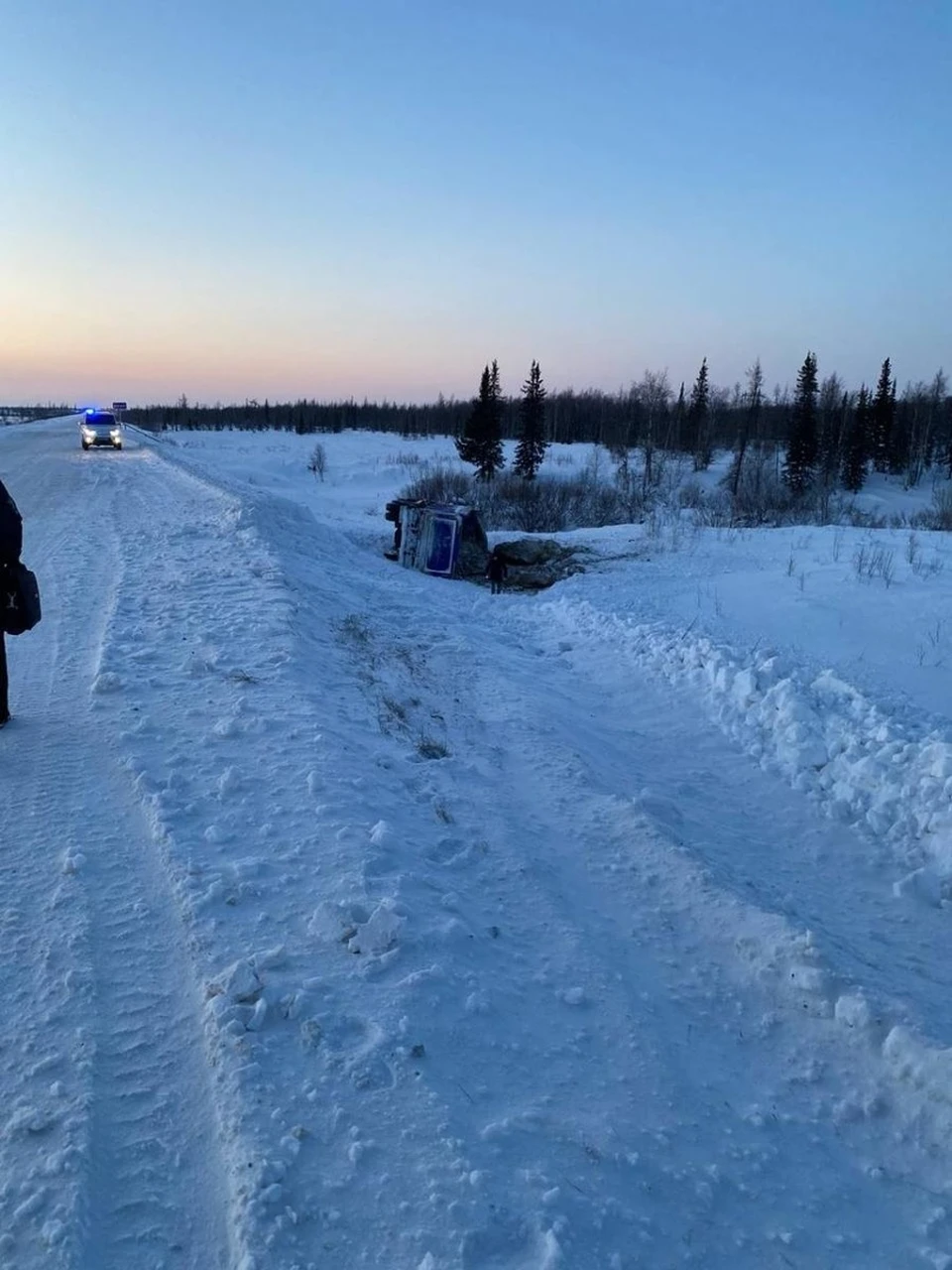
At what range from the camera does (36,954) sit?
10.1ft

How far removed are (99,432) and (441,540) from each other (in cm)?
2263

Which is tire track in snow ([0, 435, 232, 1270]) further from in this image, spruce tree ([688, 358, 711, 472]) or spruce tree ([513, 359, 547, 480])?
spruce tree ([688, 358, 711, 472])

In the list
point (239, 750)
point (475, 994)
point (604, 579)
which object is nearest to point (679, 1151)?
point (475, 994)

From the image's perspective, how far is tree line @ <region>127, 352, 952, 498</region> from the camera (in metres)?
53.8

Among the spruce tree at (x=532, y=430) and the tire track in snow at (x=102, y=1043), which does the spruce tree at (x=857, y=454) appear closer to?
the spruce tree at (x=532, y=430)

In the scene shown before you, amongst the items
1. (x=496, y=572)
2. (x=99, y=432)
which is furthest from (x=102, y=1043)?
(x=99, y=432)

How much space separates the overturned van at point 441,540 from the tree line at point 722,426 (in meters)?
35.2

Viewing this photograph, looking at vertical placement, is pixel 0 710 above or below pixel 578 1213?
above

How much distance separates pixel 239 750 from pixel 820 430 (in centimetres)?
7725

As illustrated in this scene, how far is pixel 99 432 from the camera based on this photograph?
31.0m

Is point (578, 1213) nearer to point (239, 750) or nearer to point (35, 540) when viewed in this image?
point (239, 750)

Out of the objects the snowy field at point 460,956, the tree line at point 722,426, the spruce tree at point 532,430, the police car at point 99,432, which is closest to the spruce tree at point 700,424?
the tree line at point 722,426

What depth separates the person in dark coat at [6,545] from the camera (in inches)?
192

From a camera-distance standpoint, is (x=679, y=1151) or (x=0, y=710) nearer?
(x=679, y=1151)
